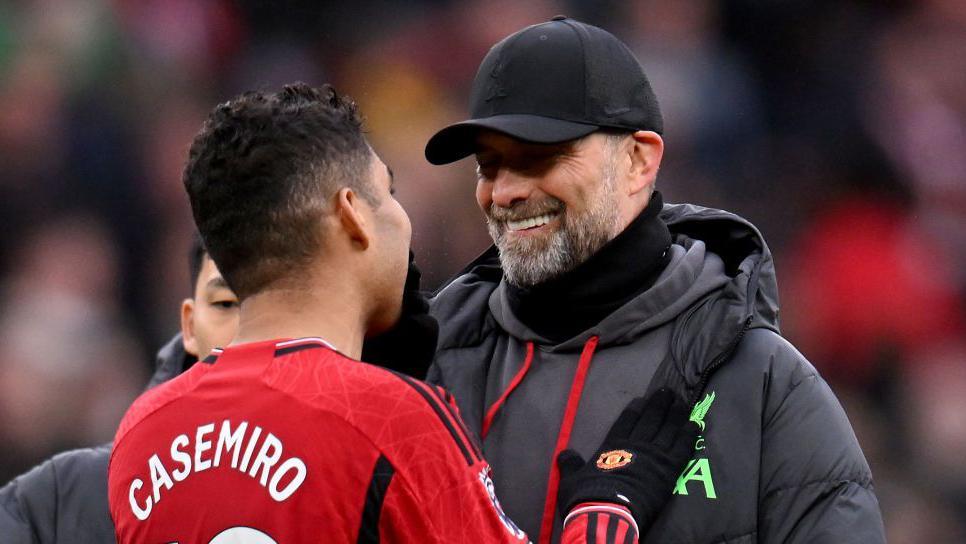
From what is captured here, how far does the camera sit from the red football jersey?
2.07 meters

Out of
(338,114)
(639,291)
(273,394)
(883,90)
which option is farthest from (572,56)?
(883,90)

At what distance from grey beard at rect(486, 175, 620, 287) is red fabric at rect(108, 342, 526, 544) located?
68 centimetres

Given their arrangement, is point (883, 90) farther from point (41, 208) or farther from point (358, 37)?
point (41, 208)

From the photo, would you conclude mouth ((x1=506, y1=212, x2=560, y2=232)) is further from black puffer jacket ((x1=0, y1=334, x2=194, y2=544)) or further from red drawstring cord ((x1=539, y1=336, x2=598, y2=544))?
black puffer jacket ((x1=0, y1=334, x2=194, y2=544))

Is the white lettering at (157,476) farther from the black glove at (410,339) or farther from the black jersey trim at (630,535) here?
the black jersey trim at (630,535)

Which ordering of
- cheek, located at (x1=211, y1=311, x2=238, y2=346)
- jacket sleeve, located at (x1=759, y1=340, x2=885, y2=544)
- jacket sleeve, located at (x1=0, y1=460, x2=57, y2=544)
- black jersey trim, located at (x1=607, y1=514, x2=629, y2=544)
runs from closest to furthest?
black jersey trim, located at (x1=607, y1=514, x2=629, y2=544) < jacket sleeve, located at (x1=759, y1=340, x2=885, y2=544) < jacket sleeve, located at (x1=0, y1=460, x2=57, y2=544) < cheek, located at (x1=211, y1=311, x2=238, y2=346)

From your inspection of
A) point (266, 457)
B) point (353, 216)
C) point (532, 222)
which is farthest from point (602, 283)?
point (266, 457)

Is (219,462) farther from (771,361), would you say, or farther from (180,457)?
(771,361)

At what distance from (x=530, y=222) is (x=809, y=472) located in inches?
28.8

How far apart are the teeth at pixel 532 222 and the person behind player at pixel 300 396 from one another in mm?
518

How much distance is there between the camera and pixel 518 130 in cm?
273

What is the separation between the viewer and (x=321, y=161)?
2250 millimetres

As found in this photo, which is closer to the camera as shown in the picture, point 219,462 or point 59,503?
point 219,462

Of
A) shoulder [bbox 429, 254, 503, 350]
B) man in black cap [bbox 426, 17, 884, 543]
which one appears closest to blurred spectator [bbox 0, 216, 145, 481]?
shoulder [bbox 429, 254, 503, 350]
